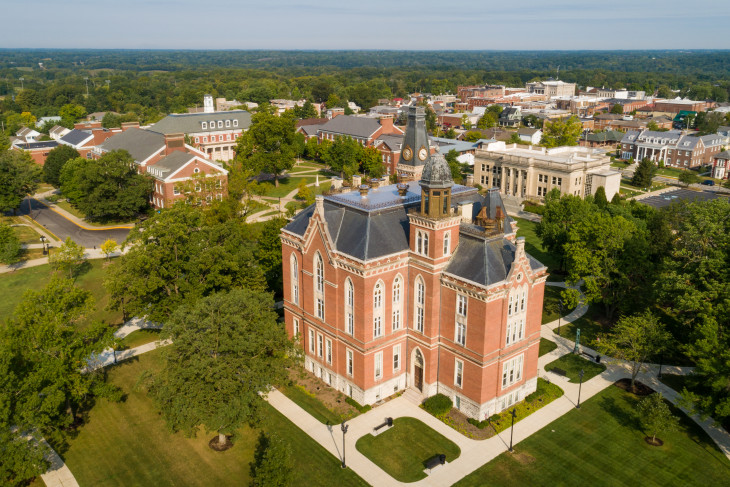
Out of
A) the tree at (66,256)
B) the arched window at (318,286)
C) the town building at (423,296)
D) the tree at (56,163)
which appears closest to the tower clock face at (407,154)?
the town building at (423,296)

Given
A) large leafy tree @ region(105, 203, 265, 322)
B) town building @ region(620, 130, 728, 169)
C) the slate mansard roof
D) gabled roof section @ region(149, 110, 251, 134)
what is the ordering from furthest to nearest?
1. town building @ region(620, 130, 728, 169)
2. gabled roof section @ region(149, 110, 251, 134)
3. large leafy tree @ region(105, 203, 265, 322)
4. the slate mansard roof

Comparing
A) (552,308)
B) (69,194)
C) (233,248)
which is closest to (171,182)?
(69,194)

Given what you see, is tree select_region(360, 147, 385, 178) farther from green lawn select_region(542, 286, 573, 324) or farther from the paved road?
green lawn select_region(542, 286, 573, 324)

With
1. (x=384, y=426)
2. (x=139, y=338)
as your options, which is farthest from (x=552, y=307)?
(x=139, y=338)

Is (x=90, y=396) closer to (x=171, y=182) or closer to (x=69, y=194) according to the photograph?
(x=171, y=182)

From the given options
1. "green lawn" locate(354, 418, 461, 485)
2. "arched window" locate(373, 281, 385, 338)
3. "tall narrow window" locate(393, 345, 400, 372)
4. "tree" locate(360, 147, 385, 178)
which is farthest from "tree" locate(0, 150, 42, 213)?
"green lawn" locate(354, 418, 461, 485)

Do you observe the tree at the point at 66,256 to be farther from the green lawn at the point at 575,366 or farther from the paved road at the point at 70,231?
the green lawn at the point at 575,366
